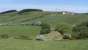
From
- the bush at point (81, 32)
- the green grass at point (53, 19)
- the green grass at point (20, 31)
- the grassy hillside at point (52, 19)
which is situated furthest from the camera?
the grassy hillside at point (52, 19)

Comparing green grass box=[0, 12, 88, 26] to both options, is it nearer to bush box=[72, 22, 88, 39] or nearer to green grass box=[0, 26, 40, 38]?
green grass box=[0, 26, 40, 38]

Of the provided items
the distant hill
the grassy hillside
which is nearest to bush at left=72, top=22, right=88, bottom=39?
the distant hill

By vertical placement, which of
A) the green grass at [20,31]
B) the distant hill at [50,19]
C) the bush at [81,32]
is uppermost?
the bush at [81,32]

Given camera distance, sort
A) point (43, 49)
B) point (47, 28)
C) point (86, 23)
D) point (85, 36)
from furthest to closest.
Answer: point (47, 28)
point (86, 23)
point (85, 36)
point (43, 49)

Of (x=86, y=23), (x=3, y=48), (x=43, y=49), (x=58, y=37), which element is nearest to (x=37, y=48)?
(x=43, y=49)

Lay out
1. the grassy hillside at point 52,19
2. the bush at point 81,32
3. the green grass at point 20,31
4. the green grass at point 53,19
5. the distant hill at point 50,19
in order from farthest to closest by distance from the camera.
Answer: the distant hill at point 50,19
the grassy hillside at point 52,19
the green grass at point 53,19
the green grass at point 20,31
the bush at point 81,32

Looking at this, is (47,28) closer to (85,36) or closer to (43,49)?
(85,36)

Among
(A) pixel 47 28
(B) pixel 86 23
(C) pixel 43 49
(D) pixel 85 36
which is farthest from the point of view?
(A) pixel 47 28

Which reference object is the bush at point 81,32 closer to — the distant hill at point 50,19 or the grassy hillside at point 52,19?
the distant hill at point 50,19

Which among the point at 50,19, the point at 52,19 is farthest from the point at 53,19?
the point at 50,19

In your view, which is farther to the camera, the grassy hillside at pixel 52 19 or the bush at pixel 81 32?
the grassy hillside at pixel 52 19

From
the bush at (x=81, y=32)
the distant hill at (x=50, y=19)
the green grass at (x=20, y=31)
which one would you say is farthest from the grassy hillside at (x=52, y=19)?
the bush at (x=81, y=32)
